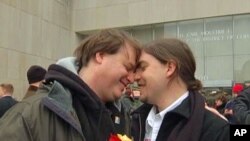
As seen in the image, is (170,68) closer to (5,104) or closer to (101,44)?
(101,44)

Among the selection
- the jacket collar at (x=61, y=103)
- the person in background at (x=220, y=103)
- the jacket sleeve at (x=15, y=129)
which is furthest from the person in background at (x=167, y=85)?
the person in background at (x=220, y=103)

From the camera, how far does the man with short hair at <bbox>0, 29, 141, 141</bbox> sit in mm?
2008

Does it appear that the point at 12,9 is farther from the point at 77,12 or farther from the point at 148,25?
the point at 148,25

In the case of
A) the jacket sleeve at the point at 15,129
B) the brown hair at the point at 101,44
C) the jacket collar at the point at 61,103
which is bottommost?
the jacket sleeve at the point at 15,129

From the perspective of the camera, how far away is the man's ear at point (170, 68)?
8.66 ft

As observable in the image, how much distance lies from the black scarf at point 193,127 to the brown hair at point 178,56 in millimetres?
184

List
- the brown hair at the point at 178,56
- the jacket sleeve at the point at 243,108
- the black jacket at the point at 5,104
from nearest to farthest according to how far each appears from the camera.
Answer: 1. the brown hair at the point at 178,56
2. the jacket sleeve at the point at 243,108
3. the black jacket at the point at 5,104

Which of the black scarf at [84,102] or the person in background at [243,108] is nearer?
the black scarf at [84,102]

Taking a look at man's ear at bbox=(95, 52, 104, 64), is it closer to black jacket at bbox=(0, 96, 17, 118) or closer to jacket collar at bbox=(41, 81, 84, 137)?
jacket collar at bbox=(41, 81, 84, 137)

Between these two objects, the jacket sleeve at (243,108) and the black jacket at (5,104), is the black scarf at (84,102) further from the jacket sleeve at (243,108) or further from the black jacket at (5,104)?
the black jacket at (5,104)

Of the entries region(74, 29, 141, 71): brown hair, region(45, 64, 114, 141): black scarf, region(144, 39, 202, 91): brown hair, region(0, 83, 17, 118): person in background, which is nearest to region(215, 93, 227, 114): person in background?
region(0, 83, 17, 118): person in background

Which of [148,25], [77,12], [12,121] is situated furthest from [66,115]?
[77,12]

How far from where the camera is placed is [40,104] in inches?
81.0

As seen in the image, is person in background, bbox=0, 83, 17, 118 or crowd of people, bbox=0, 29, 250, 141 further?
person in background, bbox=0, 83, 17, 118
